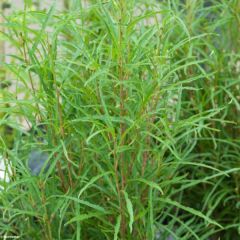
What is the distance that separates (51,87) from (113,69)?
0.13 metres

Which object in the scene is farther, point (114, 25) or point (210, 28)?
point (210, 28)

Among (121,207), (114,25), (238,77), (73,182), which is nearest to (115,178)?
(121,207)

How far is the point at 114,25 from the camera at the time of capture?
121 cm

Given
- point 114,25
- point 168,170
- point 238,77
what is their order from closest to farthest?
point 114,25, point 168,170, point 238,77

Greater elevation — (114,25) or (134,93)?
(114,25)

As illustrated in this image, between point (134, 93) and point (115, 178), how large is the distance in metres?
0.19

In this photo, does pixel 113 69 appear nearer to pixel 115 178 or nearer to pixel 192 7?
pixel 115 178

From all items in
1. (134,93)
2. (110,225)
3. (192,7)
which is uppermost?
(192,7)

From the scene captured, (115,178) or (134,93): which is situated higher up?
(134,93)

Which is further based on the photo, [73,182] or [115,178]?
[73,182]

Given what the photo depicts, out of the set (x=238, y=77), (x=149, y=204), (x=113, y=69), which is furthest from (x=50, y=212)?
(x=238, y=77)

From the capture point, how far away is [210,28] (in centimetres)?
176

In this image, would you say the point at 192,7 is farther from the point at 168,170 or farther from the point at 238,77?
the point at 168,170

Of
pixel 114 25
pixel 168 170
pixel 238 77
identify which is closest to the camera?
pixel 114 25
